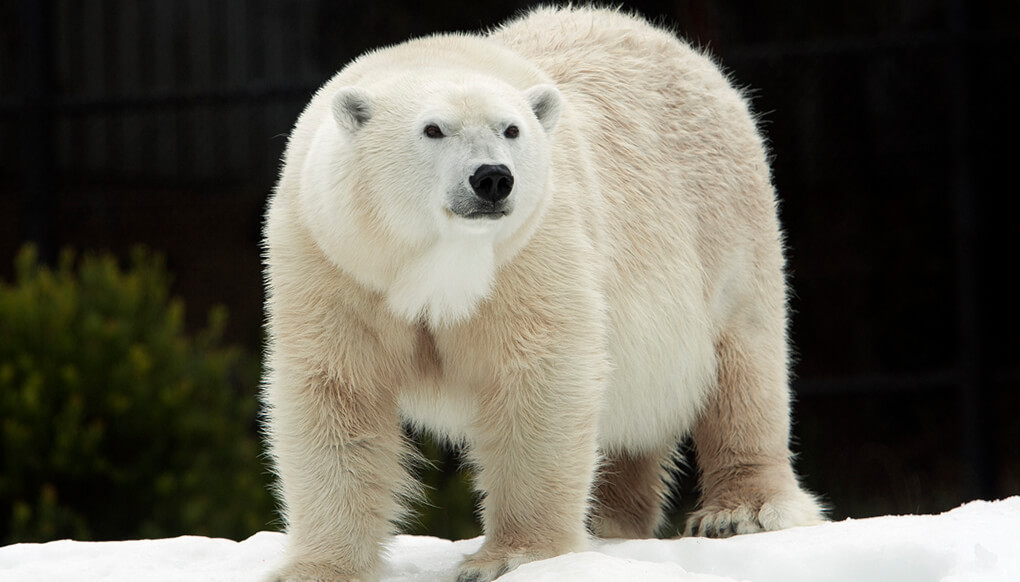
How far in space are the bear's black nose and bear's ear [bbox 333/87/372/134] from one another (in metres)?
0.39

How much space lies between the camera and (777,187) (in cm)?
730

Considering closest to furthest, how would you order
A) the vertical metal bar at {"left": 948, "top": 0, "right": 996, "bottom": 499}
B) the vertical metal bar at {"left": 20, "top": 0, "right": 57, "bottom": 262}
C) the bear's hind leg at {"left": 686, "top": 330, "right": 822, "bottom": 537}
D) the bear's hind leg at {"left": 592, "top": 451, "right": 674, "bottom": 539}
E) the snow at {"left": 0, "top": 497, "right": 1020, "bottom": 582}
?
the snow at {"left": 0, "top": 497, "right": 1020, "bottom": 582} < the bear's hind leg at {"left": 686, "top": 330, "right": 822, "bottom": 537} < the bear's hind leg at {"left": 592, "top": 451, "right": 674, "bottom": 539} < the vertical metal bar at {"left": 948, "top": 0, "right": 996, "bottom": 499} < the vertical metal bar at {"left": 20, "top": 0, "right": 57, "bottom": 262}

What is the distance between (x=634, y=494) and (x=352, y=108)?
2.08 m

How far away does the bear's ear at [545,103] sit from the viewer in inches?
135

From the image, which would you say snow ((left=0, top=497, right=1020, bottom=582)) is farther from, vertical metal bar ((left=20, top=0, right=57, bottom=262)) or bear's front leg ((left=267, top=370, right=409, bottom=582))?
vertical metal bar ((left=20, top=0, right=57, bottom=262))

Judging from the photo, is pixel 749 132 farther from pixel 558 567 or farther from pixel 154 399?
pixel 154 399

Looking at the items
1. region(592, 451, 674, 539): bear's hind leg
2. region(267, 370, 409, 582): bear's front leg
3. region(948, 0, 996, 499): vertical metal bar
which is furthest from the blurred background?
region(267, 370, 409, 582): bear's front leg

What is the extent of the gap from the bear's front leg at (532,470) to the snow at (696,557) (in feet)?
0.43

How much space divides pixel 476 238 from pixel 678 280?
48.1 inches

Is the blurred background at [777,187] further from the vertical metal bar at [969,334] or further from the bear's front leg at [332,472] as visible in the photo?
the bear's front leg at [332,472]

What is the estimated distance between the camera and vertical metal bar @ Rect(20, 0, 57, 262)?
7641 mm

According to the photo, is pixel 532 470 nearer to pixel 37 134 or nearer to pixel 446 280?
pixel 446 280

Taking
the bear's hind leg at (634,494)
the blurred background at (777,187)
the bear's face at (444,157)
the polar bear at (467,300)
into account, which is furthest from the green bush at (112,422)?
the bear's face at (444,157)

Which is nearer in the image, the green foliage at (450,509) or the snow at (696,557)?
the snow at (696,557)
